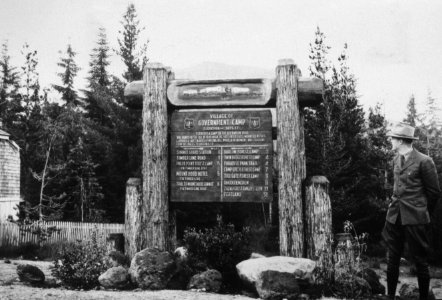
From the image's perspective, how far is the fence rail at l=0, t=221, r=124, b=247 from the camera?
15508mm

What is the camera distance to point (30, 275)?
6.37 metres

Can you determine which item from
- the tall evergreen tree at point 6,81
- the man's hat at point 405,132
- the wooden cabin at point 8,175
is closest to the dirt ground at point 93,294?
the man's hat at point 405,132

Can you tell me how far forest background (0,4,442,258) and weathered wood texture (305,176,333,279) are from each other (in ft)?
23.3

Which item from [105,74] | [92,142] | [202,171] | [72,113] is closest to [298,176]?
[202,171]

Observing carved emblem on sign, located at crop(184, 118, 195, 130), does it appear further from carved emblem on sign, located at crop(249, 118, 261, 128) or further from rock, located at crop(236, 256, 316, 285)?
rock, located at crop(236, 256, 316, 285)

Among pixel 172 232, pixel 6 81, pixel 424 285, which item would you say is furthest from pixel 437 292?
pixel 6 81

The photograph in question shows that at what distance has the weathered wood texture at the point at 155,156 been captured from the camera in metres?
6.99

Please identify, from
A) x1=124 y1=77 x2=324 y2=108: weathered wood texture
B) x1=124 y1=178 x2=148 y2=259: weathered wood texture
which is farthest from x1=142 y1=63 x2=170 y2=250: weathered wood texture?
x1=124 y1=77 x2=324 y2=108: weathered wood texture

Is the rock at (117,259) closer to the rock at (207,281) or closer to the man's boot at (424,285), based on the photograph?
the rock at (207,281)

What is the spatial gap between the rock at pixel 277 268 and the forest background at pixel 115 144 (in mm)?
8025

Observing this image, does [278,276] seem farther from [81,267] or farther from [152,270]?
[81,267]

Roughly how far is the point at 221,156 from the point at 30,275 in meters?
3.54

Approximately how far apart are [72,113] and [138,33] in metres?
6.39

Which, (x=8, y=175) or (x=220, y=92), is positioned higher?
(x=220, y=92)
